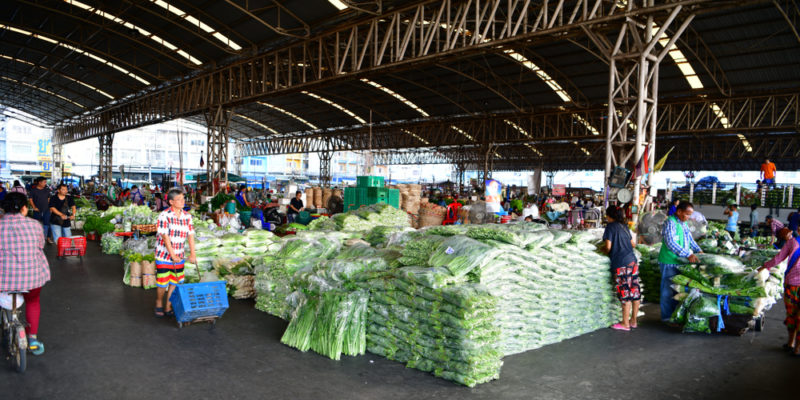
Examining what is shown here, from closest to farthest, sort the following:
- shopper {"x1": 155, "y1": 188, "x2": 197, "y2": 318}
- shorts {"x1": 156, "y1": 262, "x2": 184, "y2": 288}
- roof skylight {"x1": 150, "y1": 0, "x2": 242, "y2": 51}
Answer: shopper {"x1": 155, "y1": 188, "x2": 197, "y2": 318} → shorts {"x1": 156, "y1": 262, "x2": 184, "y2": 288} → roof skylight {"x1": 150, "y1": 0, "x2": 242, "y2": 51}

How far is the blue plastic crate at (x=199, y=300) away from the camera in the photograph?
5730mm

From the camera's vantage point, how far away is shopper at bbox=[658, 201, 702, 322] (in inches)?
261

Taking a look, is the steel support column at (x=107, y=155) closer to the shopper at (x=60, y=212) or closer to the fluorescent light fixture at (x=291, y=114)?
the fluorescent light fixture at (x=291, y=114)

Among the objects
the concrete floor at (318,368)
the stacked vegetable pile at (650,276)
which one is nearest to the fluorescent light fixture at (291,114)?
the concrete floor at (318,368)

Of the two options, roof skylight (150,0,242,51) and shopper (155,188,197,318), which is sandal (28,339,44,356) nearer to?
shopper (155,188,197,318)

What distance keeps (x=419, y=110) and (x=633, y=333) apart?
25974mm

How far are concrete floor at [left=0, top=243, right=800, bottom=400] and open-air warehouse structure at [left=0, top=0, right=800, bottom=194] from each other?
606 centimetres

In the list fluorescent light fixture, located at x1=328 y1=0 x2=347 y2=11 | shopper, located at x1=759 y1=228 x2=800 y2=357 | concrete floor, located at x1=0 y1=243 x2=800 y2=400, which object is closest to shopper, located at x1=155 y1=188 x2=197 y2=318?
concrete floor, located at x1=0 y1=243 x2=800 y2=400

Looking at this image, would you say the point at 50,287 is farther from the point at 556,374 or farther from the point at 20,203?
the point at 556,374

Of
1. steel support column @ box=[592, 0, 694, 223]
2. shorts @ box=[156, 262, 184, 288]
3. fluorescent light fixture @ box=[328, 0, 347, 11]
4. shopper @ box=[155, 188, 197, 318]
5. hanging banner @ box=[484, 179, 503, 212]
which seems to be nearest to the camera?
shopper @ box=[155, 188, 197, 318]

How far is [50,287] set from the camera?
8148 mm

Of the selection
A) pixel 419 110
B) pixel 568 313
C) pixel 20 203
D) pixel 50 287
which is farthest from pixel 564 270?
pixel 419 110

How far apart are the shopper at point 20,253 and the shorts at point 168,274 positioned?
5.03 ft

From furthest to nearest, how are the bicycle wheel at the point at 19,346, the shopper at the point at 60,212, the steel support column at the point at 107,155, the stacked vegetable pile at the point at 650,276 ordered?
the steel support column at the point at 107,155 < the shopper at the point at 60,212 < the stacked vegetable pile at the point at 650,276 < the bicycle wheel at the point at 19,346
